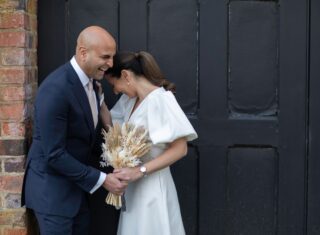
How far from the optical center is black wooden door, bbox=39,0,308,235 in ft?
12.7

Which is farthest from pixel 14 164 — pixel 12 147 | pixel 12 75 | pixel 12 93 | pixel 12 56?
pixel 12 56

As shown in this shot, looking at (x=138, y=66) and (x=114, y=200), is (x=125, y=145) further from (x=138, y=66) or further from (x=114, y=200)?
(x=138, y=66)

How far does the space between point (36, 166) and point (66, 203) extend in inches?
9.9

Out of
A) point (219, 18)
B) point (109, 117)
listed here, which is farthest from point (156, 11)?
point (109, 117)

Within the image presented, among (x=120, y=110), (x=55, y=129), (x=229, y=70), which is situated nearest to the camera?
(x=55, y=129)

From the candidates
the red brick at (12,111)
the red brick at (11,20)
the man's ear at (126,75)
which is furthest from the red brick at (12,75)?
the man's ear at (126,75)

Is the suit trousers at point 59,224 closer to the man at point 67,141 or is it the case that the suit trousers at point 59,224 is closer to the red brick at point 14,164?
the man at point 67,141

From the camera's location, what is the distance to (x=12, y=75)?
3.60 meters

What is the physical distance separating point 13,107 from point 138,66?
740 millimetres

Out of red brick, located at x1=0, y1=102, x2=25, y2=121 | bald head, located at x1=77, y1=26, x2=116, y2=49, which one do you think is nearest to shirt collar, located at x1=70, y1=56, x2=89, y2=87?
bald head, located at x1=77, y1=26, x2=116, y2=49

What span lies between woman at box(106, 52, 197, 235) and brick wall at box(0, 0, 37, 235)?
52cm

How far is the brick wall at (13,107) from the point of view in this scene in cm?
360

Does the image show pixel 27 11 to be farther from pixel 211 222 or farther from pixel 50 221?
pixel 211 222

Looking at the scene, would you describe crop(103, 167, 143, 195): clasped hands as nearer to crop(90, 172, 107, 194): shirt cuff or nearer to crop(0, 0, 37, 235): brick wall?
crop(90, 172, 107, 194): shirt cuff
